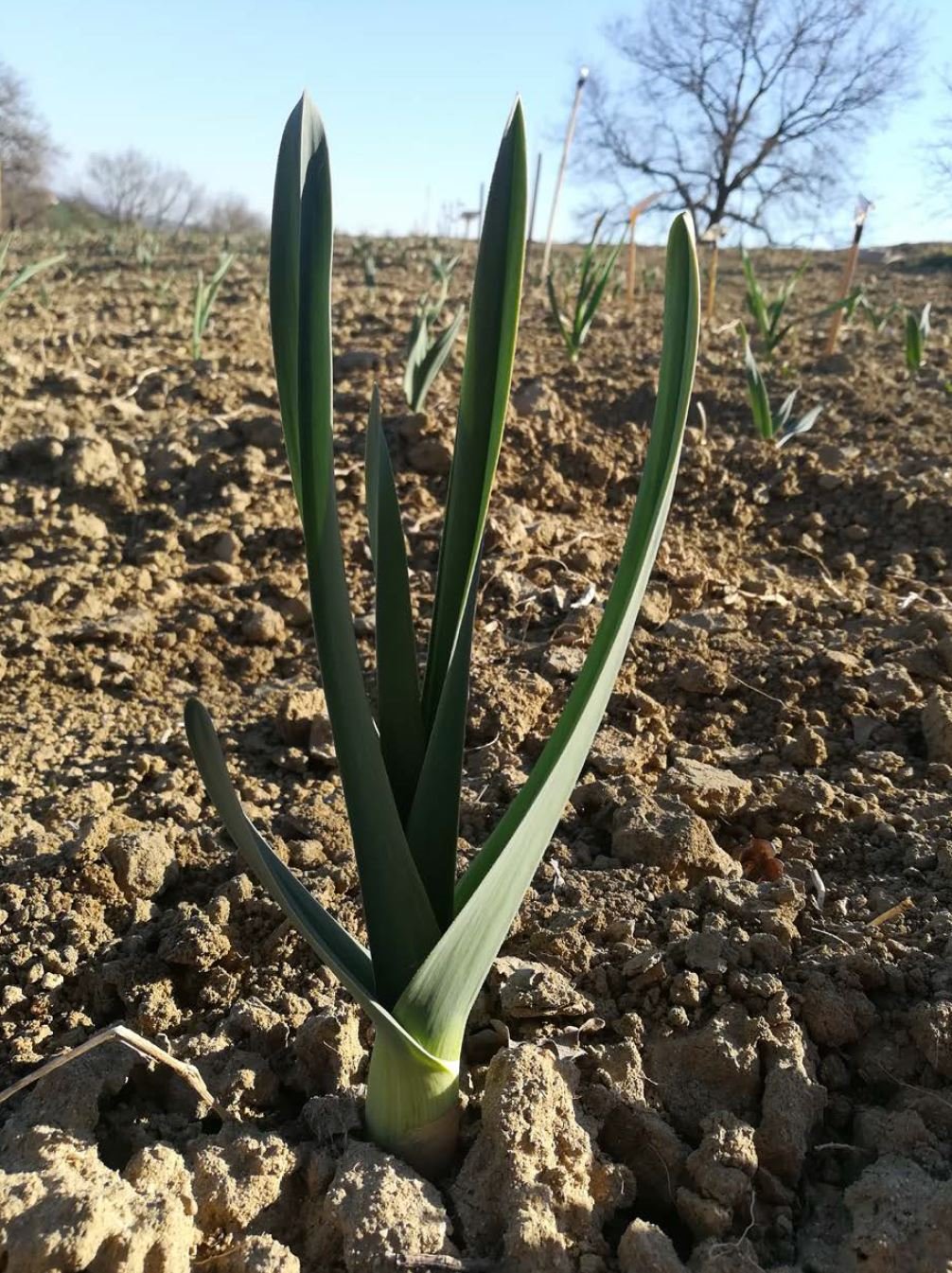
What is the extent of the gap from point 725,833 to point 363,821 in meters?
0.81

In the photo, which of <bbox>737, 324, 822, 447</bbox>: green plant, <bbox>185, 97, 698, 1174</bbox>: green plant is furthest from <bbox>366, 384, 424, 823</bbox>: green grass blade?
<bbox>737, 324, 822, 447</bbox>: green plant

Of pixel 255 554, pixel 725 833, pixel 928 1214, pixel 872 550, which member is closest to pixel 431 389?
pixel 255 554

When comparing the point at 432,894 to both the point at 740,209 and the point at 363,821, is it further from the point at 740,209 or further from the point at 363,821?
the point at 740,209

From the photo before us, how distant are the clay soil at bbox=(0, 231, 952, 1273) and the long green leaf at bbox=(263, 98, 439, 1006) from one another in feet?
0.78

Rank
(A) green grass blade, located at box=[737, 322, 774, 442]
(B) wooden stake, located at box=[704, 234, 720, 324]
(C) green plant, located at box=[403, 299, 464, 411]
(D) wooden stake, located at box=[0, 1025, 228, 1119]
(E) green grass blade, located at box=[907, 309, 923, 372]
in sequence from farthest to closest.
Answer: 1. (E) green grass blade, located at box=[907, 309, 923, 372]
2. (B) wooden stake, located at box=[704, 234, 720, 324]
3. (A) green grass blade, located at box=[737, 322, 774, 442]
4. (C) green plant, located at box=[403, 299, 464, 411]
5. (D) wooden stake, located at box=[0, 1025, 228, 1119]

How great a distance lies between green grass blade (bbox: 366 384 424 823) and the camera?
858mm

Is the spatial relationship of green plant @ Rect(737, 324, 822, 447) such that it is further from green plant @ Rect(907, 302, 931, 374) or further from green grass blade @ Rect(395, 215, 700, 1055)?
green grass blade @ Rect(395, 215, 700, 1055)

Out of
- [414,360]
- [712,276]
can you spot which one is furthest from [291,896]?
[712,276]

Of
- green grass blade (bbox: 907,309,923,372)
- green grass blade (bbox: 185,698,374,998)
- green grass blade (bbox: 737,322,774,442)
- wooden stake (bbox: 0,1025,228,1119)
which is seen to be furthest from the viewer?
green grass blade (bbox: 907,309,923,372)

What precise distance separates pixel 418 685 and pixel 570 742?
20cm

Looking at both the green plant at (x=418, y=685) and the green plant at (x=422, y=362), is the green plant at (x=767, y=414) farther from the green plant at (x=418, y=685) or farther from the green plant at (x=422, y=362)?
the green plant at (x=418, y=685)

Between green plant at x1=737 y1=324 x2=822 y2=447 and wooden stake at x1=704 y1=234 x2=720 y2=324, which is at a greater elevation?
wooden stake at x1=704 y1=234 x2=720 y2=324

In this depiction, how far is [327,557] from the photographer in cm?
76

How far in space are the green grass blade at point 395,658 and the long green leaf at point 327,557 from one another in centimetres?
7
